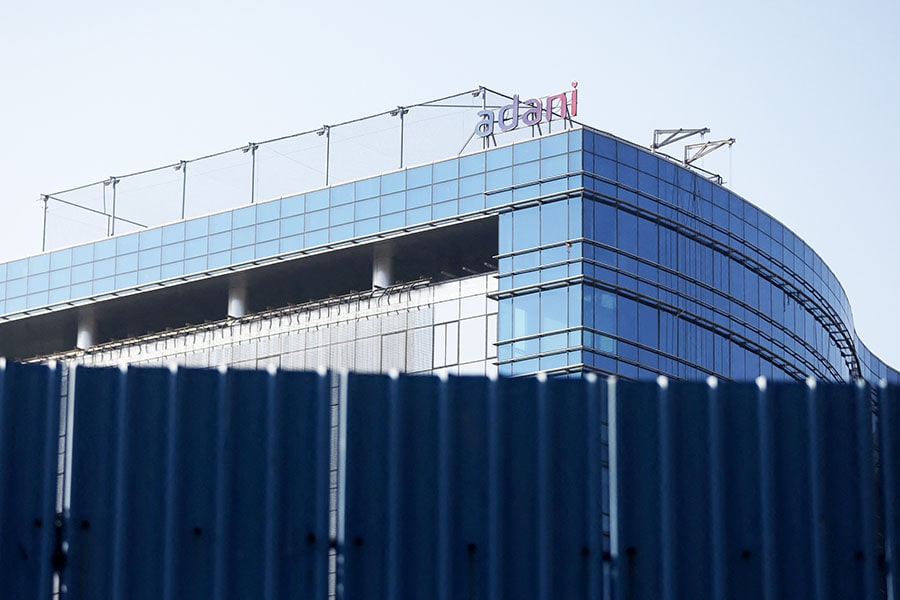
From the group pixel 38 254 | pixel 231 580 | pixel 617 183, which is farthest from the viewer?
pixel 38 254

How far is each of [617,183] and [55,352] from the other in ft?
113

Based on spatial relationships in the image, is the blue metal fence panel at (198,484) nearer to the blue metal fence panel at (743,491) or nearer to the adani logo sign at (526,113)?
the blue metal fence panel at (743,491)

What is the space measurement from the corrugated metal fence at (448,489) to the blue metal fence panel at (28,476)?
2cm

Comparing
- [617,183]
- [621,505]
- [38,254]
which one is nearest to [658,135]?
[617,183]

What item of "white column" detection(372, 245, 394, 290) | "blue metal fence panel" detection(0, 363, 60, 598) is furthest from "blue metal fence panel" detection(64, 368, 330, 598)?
"white column" detection(372, 245, 394, 290)

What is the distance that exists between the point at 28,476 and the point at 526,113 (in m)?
54.1

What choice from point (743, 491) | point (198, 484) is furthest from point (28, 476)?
point (743, 491)

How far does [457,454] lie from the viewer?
73.6 ft

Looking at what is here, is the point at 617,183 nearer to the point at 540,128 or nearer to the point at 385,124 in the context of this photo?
the point at 540,128

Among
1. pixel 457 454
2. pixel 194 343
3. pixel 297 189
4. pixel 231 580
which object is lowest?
pixel 231 580

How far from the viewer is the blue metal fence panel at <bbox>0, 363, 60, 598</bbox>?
22.1 meters

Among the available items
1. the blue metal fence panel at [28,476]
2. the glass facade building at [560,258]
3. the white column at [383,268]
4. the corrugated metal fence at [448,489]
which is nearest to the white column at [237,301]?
the glass facade building at [560,258]

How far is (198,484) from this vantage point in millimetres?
22406

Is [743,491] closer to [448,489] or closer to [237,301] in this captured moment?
[448,489]
